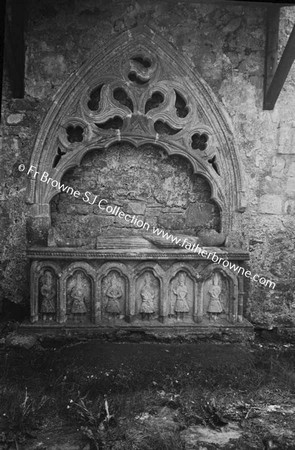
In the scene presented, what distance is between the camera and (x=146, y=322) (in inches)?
175

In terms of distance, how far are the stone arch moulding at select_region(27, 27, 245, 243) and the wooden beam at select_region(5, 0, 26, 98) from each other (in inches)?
15.6

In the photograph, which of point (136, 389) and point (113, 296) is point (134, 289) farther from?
point (136, 389)

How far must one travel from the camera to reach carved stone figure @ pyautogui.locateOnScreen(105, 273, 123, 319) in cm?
439

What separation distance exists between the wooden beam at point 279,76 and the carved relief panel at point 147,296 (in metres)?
2.16

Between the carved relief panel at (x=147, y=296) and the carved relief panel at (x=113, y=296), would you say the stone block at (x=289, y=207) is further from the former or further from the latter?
the carved relief panel at (x=113, y=296)

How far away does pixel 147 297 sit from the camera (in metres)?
4.41

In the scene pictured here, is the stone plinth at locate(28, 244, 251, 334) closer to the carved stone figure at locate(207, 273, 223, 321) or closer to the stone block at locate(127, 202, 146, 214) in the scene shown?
the carved stone figure at locate(207, 273, 223, 321)

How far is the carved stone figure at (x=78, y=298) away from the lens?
4359 mm

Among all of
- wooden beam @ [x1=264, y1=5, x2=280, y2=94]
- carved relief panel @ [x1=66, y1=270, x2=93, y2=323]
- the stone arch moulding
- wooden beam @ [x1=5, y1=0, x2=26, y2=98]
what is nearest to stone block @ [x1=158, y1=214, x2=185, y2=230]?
the stone arch moulding

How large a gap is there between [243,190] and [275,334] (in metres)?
1.56

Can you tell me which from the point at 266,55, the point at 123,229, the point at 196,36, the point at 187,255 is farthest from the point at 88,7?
the point at 187,255

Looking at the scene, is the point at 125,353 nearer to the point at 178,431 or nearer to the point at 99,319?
the point at 99,319

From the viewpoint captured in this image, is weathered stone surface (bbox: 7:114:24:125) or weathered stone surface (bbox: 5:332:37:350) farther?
weathered stone surface (bbox: 7:114:24:125)

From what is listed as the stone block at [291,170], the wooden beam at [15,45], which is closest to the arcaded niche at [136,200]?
the wooden beam at [15,45]
